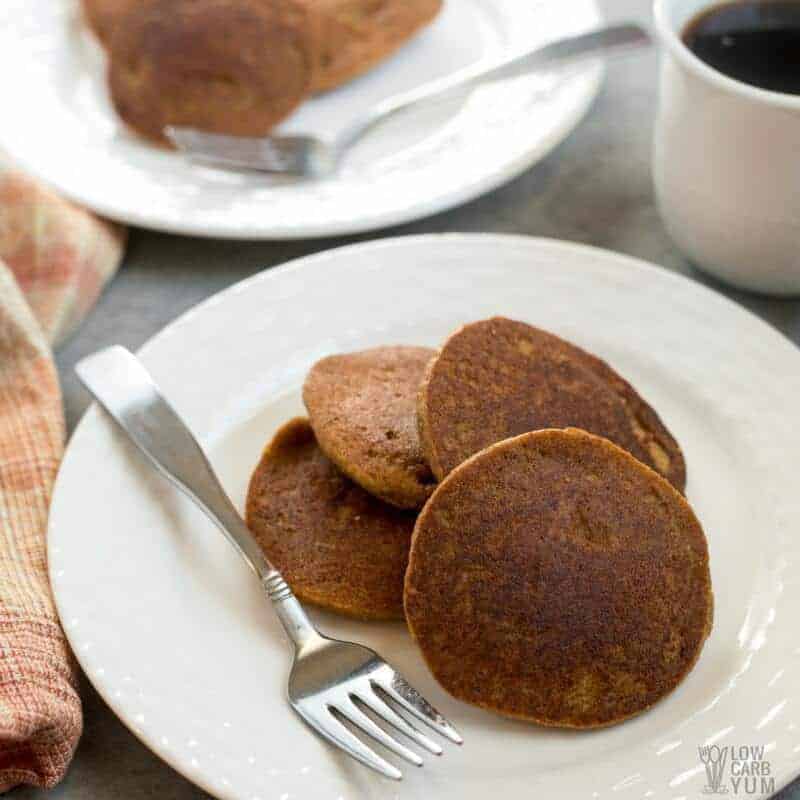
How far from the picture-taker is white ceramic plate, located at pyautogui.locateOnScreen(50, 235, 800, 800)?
1054 millimetres

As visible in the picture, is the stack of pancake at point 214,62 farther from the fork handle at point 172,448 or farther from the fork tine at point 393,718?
the fork tine at point 393,718

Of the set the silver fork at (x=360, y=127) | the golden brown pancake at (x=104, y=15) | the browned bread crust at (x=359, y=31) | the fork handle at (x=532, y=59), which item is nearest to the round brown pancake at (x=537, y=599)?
the silver fork at (x=360, y=127)

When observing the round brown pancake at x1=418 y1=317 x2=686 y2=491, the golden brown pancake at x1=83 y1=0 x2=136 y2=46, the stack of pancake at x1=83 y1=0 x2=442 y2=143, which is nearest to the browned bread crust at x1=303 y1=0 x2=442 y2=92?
the stack of pancake at x1=83 y1=0 x2=442 y2=143

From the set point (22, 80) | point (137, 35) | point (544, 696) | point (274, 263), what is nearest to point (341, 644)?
point (544, 696)

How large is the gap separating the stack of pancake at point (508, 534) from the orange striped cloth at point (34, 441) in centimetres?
26

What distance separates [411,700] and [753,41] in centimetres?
107

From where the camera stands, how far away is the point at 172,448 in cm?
133

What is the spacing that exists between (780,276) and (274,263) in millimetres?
780

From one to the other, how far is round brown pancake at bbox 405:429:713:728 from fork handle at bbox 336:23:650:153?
3.25 ft

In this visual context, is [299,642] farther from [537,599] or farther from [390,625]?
[537,599]

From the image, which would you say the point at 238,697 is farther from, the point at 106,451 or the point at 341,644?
the point at 106,451

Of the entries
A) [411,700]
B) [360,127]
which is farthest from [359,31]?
[411,700]

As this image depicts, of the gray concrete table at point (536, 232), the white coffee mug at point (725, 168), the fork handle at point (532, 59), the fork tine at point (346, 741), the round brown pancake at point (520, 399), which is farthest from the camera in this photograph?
the fork handle at point (532, 59)

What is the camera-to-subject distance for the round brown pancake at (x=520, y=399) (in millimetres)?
1170
